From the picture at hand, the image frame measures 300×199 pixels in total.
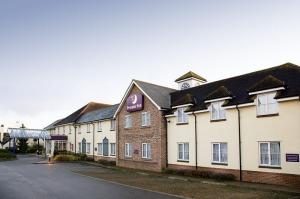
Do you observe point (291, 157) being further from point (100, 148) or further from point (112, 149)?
point (100, 148)

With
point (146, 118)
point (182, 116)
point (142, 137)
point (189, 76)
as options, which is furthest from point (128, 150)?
point (189, 76)

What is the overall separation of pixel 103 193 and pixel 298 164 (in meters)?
11.5

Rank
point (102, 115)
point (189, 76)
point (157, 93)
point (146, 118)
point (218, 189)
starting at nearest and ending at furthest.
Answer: point (218, 189), point (146, 118), point (157, 93), point (189, 76), point (102, 115)

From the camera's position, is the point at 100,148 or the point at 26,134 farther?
the point at 26,134

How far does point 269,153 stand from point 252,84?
5922 mm

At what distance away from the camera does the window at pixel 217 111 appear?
23.9 metres

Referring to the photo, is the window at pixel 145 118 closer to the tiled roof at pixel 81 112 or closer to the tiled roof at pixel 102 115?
the tiled roof at pixel 102 115

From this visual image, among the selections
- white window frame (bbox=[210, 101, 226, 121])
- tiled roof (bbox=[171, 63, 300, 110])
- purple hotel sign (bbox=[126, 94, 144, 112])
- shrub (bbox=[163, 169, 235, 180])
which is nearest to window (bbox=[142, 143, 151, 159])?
shrub (bbox=[163, 169, 235, 180])

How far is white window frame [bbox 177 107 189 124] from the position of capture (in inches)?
1085

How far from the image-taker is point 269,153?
20344 mm

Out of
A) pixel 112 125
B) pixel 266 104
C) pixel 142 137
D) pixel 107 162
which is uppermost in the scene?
pixel 266 104

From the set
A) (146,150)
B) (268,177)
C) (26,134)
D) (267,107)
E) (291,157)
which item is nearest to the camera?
(291,157)

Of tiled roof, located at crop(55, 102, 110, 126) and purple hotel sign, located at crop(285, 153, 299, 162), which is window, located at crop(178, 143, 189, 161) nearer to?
purple hotel sign, located at crop(285, 153, 299, 162)

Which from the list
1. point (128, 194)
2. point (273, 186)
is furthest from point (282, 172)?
point (128, 194)
